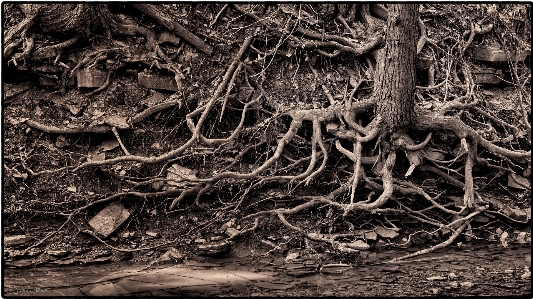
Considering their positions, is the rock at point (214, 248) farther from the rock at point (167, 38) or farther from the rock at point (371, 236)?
the rock at point (167, 38)

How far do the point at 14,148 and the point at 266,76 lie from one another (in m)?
2.92

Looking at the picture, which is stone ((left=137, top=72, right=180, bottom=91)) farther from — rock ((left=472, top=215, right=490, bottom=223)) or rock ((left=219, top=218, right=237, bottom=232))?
rock ((left=472, top=215, right=490, bottom=223))

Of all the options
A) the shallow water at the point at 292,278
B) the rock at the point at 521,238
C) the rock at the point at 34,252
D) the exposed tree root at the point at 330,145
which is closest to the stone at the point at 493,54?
the exposed tree root at the point at 330,145

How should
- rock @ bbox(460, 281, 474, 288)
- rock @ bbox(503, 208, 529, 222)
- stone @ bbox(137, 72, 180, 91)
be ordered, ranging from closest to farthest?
rock @ bbox(460, 281, 474, 288) < rock @ bbox(503, 208, 529, 222) < stone @ bbox(137, 72, 180, 91)

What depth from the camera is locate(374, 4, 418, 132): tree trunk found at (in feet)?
21.0

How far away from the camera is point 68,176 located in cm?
705

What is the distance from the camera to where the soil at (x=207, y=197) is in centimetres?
614

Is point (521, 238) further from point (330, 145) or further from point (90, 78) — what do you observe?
point (90, 78)

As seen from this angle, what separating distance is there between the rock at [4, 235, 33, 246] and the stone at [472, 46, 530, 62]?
5678 mm

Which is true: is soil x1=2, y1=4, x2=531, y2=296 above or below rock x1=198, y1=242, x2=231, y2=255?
above

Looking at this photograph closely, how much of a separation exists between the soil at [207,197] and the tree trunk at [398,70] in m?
0.74

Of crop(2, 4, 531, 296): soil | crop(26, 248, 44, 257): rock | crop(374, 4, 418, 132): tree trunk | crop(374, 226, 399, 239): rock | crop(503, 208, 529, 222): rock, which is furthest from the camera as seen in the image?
crop(503, 208, 529, 222): rock

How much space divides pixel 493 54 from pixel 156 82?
13.6 feet

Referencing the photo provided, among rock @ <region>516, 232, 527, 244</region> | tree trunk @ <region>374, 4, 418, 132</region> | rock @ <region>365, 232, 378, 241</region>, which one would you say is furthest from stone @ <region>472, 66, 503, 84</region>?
rock @ <region>365, 232, 378, 241</region>
